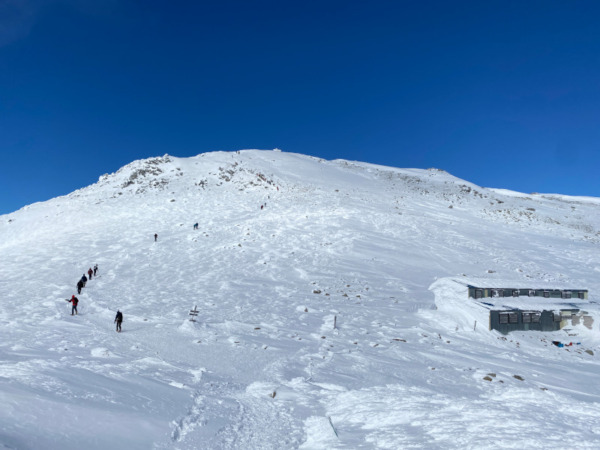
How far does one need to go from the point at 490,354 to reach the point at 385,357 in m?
5.16

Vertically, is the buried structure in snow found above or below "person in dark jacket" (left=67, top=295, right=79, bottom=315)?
Result: above

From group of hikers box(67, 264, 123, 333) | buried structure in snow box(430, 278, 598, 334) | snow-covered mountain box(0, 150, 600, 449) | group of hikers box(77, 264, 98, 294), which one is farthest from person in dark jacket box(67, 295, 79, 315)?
buried structure in snow box(430, 278, 598, 334)

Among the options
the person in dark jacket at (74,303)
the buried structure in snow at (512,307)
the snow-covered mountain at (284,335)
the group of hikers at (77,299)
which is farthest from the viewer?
the buried structure in snow at (512,307)

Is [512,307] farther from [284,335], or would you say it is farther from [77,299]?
[77,299]

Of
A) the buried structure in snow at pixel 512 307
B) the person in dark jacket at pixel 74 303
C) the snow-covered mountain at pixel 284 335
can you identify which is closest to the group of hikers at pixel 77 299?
the person in dark jacket at pixel 74 303

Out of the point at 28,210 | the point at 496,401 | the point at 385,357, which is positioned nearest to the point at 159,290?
the point at 385,357

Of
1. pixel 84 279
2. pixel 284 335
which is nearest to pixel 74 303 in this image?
pixel 84 279

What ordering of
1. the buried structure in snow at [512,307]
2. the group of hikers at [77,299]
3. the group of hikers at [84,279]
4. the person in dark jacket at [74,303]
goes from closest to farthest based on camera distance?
1. the group of hikers at [77,299]
2. the person in dark jacket at [74,303]
3. the buried structure in snow at [512,307]
4. the group of hikers at [84,279]

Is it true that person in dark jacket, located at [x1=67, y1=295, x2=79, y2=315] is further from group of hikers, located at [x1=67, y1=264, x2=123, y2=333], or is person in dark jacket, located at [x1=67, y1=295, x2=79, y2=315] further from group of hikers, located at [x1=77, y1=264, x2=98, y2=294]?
group of hikers, located at [x1=77, y1=264, x2=98, y2=294]

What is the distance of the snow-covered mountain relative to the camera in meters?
8.28

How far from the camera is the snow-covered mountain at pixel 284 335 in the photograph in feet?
27.2

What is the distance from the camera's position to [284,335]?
678 inches

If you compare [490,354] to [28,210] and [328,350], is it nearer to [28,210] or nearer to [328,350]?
[328,350]

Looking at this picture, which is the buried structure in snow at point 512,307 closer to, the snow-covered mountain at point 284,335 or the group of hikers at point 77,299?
the snow-covered mountain at point 284,335
